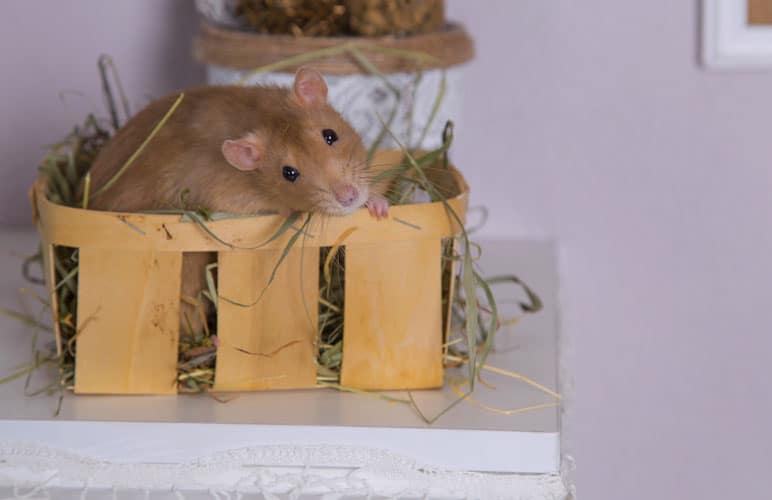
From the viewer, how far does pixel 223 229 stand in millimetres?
880

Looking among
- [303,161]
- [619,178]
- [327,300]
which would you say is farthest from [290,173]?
[619,178]

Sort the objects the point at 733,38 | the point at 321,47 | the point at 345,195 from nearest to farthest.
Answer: the point at 345,195
the point at 321,47
the point at 733,38

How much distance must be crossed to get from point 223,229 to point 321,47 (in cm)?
36

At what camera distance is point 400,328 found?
0.92 metres

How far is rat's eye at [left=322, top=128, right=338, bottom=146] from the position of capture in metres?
0.89

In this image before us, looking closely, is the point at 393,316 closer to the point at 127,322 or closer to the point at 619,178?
the point at 127,322

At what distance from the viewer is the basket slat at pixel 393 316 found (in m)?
0.90

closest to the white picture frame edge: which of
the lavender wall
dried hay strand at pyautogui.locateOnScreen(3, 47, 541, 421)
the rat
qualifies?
the lavender wall

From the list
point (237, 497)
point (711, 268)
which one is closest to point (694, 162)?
point (711, 268)

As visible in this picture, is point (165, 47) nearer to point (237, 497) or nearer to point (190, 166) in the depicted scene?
point (190, 166)

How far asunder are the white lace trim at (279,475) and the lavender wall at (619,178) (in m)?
0.60

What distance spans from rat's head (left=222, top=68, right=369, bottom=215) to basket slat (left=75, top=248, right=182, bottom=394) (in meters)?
0.10

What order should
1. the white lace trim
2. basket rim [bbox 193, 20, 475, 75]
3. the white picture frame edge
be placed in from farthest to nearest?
the white picture frame edge → basket rim [bbox 193, 20, 475, 75] → the white lace trim

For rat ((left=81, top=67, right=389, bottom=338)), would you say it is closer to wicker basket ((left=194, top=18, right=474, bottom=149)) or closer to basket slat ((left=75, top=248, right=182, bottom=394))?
basket slat ((left=75, top=248, right=182, bottom=394))
